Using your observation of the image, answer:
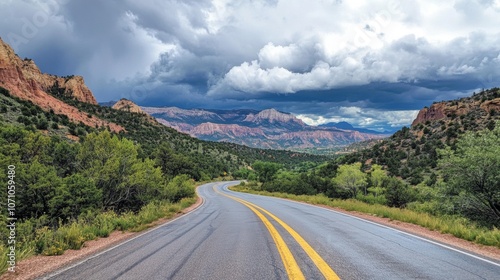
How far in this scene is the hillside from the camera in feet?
163

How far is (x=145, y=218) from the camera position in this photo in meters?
13.8

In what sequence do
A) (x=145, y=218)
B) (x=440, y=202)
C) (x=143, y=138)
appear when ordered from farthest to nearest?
(x=143, y=138) < (x=440, y=202) < (x=145, y=218)

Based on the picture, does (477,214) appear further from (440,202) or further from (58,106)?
(58,106)

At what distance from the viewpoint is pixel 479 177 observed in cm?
1388

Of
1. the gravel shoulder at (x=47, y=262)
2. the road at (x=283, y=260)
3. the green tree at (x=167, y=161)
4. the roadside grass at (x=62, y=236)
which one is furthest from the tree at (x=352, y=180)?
the gravel shoulder at (x=47, y=262)

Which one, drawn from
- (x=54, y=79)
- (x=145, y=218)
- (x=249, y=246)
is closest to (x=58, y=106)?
(x=54, y=79)

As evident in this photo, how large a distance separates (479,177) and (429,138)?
5273 cm

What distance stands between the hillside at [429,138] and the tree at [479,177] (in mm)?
32034

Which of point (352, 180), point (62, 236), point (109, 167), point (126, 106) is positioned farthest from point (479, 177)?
point (126, 106)

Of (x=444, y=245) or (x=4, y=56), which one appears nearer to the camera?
(x=444, y=245)

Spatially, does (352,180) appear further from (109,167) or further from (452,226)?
(452,226)

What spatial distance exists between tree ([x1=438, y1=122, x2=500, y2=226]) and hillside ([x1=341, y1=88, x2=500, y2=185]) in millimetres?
32034

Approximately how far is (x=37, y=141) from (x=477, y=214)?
28181 millimetres

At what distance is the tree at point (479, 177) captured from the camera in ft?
44.8
